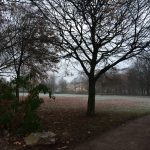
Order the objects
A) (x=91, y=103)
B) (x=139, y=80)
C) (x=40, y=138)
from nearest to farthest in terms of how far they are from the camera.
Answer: (x=40, y=138), (x=91, y=103), (x=139, y=80)

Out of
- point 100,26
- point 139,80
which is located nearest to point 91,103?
point 100,26

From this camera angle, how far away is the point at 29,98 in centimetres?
1267

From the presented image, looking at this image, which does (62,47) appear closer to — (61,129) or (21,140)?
(61,129)

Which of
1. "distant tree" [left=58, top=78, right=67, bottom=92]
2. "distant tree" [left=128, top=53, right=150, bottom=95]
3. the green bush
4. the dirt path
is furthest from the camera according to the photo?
"distant tree" [left=58, top=78, right=67, bottom=92]

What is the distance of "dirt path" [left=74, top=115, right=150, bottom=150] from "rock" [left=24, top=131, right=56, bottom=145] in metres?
1.13

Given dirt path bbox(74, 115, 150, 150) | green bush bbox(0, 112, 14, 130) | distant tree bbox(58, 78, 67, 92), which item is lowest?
dirt path bbox(74, 115, 150, 150)

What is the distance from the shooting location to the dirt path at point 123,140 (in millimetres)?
10328

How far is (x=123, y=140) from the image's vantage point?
37.2ft

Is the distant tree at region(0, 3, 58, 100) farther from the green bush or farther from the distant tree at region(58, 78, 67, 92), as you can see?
the distant tree at region(58, 78, 67, 92)

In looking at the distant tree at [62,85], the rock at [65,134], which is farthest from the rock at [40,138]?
the distant tree at [62,85]

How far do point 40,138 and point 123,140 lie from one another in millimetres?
3042

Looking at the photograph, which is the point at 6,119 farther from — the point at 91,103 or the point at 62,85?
the point at 62,85

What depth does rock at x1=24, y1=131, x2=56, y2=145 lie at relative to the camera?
1078 cm

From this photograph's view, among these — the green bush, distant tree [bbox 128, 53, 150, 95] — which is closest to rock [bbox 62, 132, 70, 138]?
the green bush
